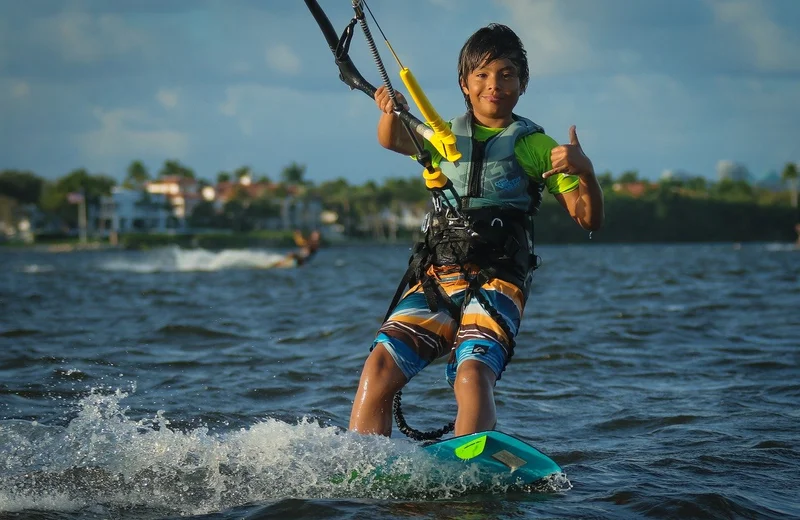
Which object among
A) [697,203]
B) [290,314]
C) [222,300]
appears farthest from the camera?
[697,203]

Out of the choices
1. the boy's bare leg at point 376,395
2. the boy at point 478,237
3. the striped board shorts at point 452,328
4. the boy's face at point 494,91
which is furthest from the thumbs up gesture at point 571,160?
the boy's bare leg at point 376,395

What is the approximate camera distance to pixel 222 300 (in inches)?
747

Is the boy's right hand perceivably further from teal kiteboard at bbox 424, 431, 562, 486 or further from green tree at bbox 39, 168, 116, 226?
green tree at bbox 39, 168, 116, 226

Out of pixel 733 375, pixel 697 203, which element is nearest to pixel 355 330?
pixel 733 375

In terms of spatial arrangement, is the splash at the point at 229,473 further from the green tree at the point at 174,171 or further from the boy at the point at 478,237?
the green tree at the point at 174,171

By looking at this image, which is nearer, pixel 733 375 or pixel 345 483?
pixel 345 483

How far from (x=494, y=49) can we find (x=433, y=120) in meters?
0.52

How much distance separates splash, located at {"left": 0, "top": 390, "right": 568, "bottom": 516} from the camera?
450 centimetres

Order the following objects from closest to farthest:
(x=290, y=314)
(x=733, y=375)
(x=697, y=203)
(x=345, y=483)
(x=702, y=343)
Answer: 1. (x=345, y=483)
2. (x=733, y=375)
3. (x=702, y=343)
4. (x=290, y=314)
5. (x=697, y=203)

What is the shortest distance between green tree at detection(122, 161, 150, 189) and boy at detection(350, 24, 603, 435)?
17246 centimetres

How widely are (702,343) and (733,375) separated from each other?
2.27 metres

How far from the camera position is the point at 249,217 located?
14662 cm

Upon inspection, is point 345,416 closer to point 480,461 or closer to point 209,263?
point 480,461

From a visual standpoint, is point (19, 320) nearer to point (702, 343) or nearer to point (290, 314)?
point (290, 314)
